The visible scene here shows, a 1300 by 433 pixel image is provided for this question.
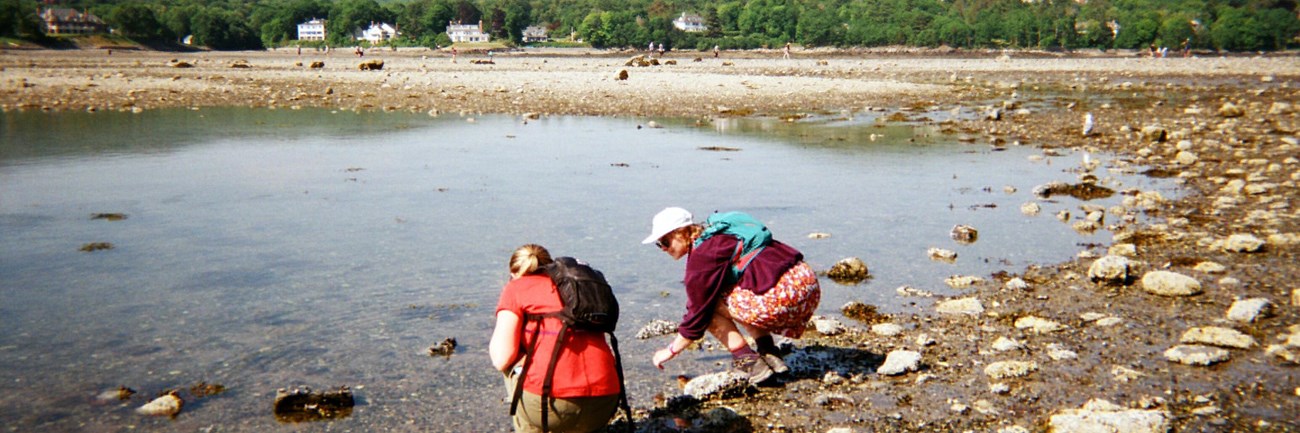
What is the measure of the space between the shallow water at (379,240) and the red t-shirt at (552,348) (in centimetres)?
138

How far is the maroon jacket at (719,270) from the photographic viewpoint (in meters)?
6.42

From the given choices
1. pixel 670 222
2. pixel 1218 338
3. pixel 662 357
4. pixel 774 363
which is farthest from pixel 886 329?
pixel 670 222

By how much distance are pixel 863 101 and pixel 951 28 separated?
481 ft

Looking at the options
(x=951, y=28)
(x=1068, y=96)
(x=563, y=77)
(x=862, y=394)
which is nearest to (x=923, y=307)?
(x=862, y=394)

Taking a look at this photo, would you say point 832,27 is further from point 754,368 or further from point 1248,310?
point 754,368

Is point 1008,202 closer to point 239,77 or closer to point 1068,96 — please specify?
point 1068,96

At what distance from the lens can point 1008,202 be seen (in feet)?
46.7

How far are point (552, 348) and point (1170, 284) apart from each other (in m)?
6.22

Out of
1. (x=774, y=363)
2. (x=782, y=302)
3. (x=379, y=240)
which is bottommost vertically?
(x=774, y=363)

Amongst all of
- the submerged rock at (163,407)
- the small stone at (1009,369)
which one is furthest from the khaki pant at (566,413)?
the small stone at (1009,369)

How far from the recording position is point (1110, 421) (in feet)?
18.7

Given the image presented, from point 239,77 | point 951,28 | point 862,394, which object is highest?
point 951,28

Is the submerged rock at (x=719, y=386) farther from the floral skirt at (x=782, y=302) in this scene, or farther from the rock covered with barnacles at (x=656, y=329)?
the rock covered with barnacles at (x=656, y=329)

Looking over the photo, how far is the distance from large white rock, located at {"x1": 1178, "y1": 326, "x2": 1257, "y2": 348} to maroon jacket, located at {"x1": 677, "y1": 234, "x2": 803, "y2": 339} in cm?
317
